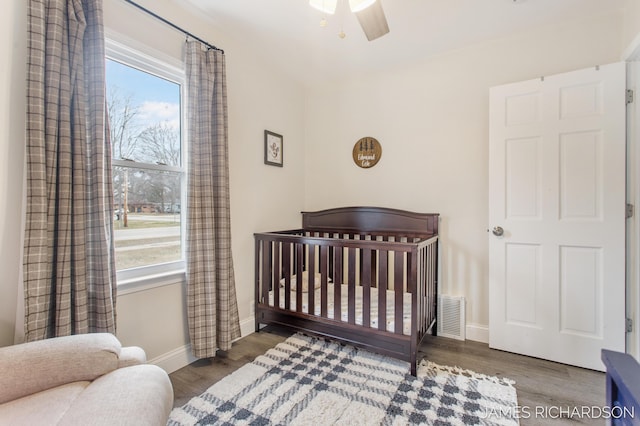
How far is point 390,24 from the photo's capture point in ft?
7.14

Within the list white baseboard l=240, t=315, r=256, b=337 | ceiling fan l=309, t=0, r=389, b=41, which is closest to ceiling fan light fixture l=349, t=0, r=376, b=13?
ceiling fan l=309, t=0, r=389, b=41

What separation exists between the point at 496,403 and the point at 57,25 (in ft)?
9.72

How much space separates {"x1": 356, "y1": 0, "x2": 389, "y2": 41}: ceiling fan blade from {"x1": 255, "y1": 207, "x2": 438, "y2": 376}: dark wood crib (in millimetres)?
1282

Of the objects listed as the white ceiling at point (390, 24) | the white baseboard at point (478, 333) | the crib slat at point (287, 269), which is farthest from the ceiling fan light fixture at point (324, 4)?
the white baseboard at point (478, 333)

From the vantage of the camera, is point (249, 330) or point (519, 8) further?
point (249, 330)

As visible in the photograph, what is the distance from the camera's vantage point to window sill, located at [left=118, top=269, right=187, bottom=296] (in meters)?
1.74

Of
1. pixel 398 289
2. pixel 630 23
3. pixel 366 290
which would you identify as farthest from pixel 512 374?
pixel 630 23

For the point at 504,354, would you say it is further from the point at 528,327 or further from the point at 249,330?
the point at 249,330

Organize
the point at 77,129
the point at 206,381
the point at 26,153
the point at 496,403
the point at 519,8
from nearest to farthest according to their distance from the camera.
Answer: the point at 26,153 → the point at 77,129 → the point at 496,403 → the point at 206,381 → the point at 519,8

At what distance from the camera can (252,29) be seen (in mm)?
2291

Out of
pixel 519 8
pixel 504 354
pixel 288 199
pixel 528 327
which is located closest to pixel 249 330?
pixel 288 199

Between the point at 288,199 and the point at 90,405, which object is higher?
the point at 288,199

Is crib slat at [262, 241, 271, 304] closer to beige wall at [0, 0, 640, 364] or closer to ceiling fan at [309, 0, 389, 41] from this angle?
beige wall at [0, 0, 640, 364]

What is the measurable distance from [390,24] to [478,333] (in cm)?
259
